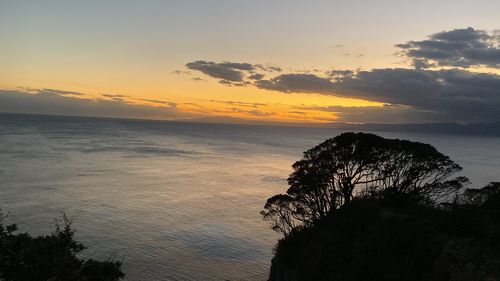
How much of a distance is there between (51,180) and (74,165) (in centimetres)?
2474

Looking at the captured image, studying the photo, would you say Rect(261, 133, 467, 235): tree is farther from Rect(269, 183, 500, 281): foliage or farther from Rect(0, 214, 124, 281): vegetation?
Rect(0, 214, 124, 281): vegetation

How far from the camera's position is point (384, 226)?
29922 millimetres

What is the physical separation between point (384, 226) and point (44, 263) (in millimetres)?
23161

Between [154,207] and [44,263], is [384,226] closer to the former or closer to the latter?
[44,263]

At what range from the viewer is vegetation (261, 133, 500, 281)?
21.1 metres

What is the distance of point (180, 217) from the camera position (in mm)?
72188

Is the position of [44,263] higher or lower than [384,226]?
higher

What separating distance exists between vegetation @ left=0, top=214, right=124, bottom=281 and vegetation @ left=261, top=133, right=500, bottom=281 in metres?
17.2

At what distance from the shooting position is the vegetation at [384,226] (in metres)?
21.1

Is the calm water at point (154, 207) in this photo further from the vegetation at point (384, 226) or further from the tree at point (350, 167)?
the vegetation at point (384, 226)

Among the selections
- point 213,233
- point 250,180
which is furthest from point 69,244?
point 250,180

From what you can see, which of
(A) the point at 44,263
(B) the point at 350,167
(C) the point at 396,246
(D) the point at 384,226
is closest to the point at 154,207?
(B) the point at 350,167

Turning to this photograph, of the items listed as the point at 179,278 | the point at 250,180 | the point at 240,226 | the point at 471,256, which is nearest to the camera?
the point at 471,256

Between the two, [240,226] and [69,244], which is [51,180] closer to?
[240,226]
